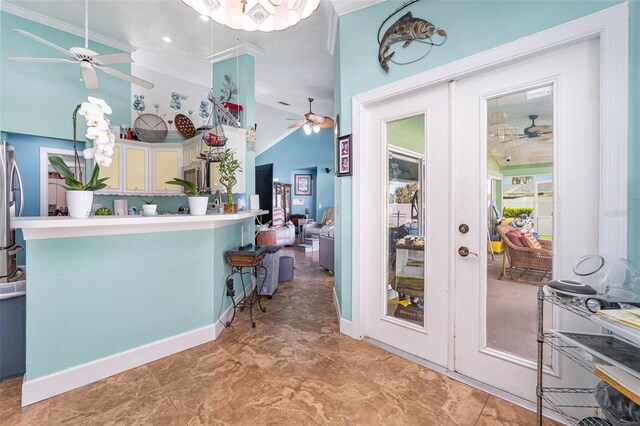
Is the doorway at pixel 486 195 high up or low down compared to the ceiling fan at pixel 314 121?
down

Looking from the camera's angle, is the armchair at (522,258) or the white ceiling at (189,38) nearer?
the armchair at (522,258)

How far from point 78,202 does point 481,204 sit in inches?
105

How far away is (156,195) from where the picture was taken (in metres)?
4.48

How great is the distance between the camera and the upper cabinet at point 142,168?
4012 millimetres

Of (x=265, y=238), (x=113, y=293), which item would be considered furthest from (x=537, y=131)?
(x=265, y=238)

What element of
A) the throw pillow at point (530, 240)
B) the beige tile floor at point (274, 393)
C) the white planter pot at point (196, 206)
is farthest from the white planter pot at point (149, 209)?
the throw pillow at point (530, 240)

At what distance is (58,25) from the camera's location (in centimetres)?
359

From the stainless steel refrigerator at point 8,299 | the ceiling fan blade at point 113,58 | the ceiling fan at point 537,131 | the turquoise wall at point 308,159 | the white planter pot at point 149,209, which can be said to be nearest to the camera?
the ceiling fan at point 537,131

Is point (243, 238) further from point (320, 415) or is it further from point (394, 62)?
point (394, 62)

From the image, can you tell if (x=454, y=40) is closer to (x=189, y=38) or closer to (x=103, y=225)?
(x=103, y=225)

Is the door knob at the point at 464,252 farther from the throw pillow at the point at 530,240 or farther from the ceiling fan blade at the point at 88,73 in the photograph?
the ceiling fan blade at the point at 88,73

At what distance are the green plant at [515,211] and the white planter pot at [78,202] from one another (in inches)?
109

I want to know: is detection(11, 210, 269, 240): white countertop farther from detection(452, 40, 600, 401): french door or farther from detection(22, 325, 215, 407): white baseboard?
detection(452, 40, 600, 401): french door

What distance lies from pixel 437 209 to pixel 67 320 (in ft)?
8.69
